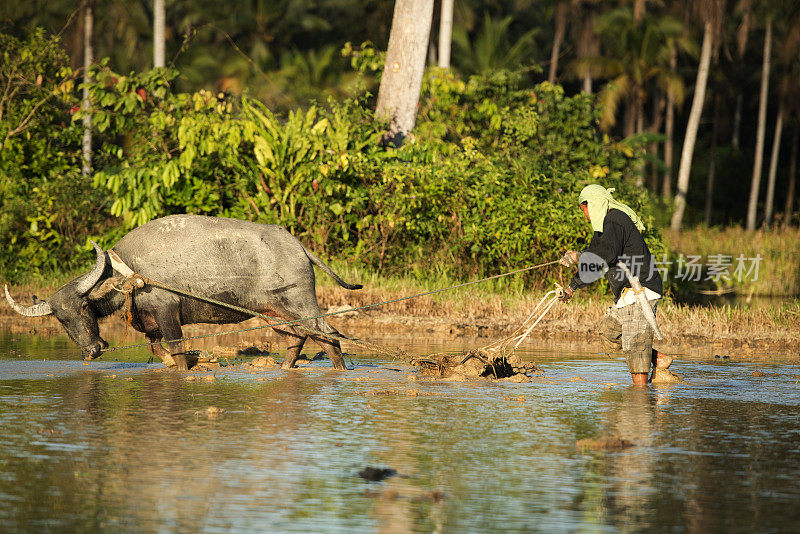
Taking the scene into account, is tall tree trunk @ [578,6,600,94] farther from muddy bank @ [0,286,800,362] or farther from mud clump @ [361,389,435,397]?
mud clump @ [361,389,435,397]

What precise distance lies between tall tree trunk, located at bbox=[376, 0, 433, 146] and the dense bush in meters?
0.97

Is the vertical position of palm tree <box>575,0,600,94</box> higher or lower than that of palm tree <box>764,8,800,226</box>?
higher

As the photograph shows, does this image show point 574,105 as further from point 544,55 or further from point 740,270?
point 544,55

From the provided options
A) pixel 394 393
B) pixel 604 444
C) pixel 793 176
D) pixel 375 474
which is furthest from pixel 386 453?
pixel 793 176

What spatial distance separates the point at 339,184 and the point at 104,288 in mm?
6540

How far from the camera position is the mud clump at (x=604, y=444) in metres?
6.29

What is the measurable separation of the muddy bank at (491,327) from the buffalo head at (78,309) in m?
2.23

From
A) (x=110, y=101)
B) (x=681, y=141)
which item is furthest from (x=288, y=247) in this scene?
(x=681, y=141)

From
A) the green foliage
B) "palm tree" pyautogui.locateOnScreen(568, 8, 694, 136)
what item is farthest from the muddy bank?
"palm tree" pyautogui.locateOnScreen(568, 8, 694, 136)

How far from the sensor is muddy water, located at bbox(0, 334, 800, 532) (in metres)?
4.80

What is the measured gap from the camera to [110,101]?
630 inches

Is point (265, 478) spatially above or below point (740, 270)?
below

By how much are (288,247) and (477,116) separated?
9.04m

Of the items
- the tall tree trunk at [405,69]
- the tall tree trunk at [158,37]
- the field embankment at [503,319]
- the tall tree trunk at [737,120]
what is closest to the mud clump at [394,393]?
the field embankment at [503,319]
